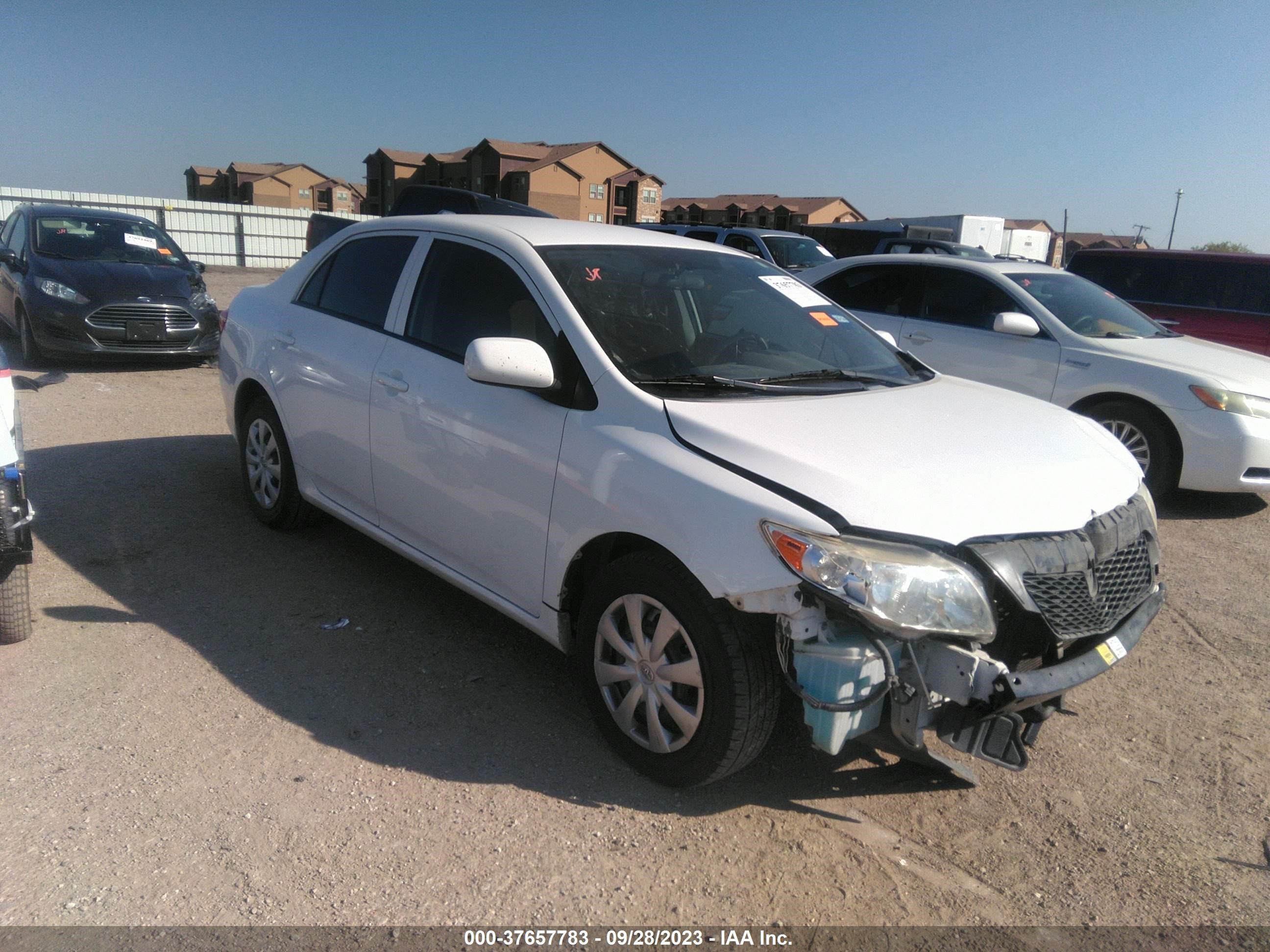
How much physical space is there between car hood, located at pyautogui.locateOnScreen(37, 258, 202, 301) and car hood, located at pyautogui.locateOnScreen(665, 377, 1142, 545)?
8.74 meters

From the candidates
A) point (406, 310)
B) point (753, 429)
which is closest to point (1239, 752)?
point (753, 429)

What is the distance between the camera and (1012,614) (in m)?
2.69

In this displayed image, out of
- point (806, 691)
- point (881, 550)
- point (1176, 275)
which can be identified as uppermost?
point (1176, 275)

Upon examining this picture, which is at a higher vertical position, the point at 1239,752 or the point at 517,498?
the point at 517,498

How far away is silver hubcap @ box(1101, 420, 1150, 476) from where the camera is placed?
21.8 ft


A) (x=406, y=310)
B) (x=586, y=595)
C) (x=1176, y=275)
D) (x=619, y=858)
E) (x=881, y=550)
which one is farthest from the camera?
(x=1176, y=275)

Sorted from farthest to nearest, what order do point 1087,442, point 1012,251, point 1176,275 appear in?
point 1012,251 → point 1176,275 → point 1087,442

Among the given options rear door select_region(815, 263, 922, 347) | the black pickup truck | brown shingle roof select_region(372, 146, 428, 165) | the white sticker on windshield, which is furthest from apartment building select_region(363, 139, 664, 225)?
the white sticker on windshield

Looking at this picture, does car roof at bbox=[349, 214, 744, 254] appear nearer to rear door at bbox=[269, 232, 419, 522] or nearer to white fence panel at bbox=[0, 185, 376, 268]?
rear door at bbox=[269, 232, 419, 522]

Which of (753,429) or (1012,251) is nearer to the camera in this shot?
(753,429)

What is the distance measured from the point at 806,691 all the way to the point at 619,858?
76 cm

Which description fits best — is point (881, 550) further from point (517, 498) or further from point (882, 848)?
point (517, 498)

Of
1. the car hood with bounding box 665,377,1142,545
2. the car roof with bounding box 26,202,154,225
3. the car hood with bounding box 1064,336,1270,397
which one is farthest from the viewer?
the car roof with bounding box 26,202,154,225

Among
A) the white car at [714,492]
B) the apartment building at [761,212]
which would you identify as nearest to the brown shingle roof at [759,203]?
the apartment building at [761,212]
